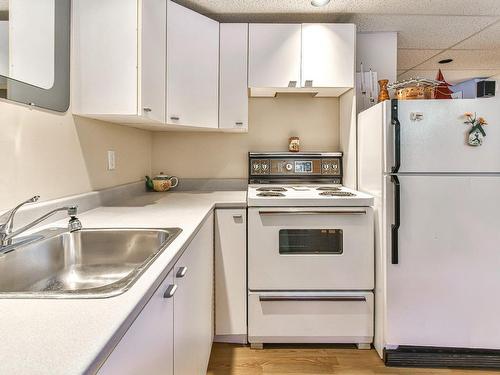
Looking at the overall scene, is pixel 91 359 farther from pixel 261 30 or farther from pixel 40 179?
pixel 261 30

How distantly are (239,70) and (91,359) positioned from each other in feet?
7.07

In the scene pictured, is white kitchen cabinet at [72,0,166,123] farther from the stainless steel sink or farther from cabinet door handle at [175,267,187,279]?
cabinet door handle at [175,267,187,279]

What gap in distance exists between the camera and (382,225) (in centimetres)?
194

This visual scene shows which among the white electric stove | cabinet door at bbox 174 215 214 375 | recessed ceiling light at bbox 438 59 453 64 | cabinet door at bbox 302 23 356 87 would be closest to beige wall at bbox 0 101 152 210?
cabinet door at bbox 174 215 214 375

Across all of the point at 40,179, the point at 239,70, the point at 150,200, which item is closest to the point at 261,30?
the point at 239,70

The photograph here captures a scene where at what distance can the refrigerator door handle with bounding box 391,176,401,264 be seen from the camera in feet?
6.08

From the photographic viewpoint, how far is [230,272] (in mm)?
2086

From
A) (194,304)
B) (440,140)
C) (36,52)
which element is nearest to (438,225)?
(440,140)

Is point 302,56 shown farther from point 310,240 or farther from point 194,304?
point 194,304

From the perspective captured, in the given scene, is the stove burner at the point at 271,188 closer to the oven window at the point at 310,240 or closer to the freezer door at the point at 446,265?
the oven window at the point at 310,240

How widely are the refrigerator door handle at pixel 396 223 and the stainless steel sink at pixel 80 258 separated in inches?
45.7

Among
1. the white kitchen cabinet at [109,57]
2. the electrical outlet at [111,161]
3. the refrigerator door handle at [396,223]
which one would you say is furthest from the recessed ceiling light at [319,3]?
the electrical outlet at [111,161]

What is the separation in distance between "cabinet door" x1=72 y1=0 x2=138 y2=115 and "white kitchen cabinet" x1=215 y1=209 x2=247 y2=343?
797 mm

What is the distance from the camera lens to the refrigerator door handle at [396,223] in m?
1.85
